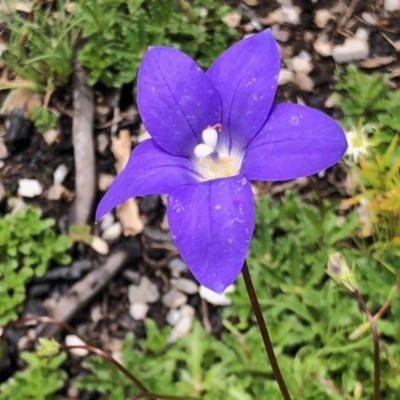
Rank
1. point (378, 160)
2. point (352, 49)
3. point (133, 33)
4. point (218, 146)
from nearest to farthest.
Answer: point (218, 146), point (378, 160), point (133, 33), point (352, 49)

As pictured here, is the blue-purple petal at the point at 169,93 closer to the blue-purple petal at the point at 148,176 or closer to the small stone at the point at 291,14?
the blue-purple petal at the point at 148,176

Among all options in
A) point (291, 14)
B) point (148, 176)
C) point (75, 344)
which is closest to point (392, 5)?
point (291, 14)

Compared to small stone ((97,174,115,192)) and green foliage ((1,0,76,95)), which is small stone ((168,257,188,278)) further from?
green foliage ((1,0,76,95))

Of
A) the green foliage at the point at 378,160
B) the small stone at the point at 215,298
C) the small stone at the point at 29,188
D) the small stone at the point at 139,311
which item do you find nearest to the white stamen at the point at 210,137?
the green foliage at the point at 378,160

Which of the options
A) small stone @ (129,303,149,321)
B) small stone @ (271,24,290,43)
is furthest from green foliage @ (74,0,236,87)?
small stone @ (129,303,149,321)

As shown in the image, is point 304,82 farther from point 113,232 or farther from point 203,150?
point 203,150

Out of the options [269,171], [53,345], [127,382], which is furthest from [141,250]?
[269,171]
